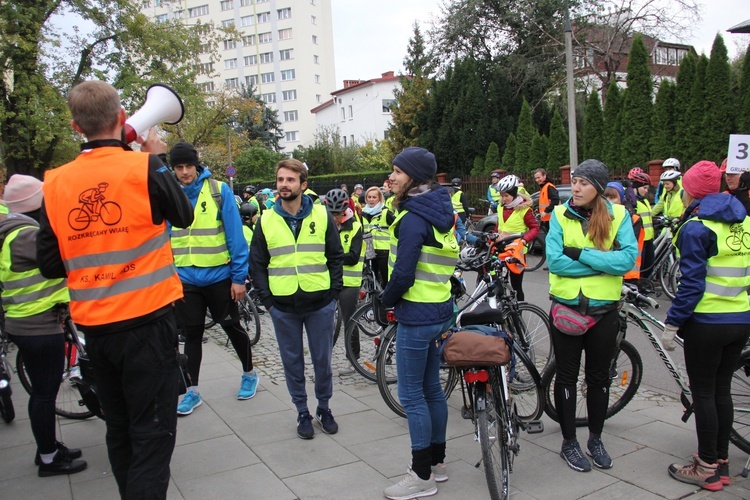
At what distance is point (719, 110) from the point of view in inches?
652

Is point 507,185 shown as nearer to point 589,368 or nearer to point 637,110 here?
point 589,368

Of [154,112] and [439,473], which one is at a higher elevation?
[154,112]

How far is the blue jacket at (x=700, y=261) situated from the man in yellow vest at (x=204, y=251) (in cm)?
318

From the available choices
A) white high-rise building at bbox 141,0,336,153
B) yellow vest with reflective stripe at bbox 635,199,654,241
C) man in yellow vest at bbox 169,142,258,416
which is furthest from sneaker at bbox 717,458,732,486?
white high-rise building at bbox 141,0,336,153

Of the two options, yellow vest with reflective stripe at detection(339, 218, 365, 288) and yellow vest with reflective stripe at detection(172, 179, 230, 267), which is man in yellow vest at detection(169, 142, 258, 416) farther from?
yellow vest with reflective stripe at detection(339, 218, 365, 288)

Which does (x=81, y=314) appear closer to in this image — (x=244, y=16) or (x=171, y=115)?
(x=171, y=115)

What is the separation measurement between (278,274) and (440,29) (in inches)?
1085

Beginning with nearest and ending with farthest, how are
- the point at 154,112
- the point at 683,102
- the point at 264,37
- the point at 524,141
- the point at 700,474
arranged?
the point at 154,112 → the point at 700,474 → the point at 683,102 → the point at 524,141 → the point at 264,37

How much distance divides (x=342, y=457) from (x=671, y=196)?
8139mm

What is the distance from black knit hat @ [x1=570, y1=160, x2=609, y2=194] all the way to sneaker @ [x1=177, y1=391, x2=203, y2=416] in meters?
3.65

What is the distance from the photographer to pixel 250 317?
26.7 ft

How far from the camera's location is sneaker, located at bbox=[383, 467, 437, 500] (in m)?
3.44

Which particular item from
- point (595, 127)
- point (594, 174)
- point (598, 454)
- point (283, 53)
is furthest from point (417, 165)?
point (283, 53)

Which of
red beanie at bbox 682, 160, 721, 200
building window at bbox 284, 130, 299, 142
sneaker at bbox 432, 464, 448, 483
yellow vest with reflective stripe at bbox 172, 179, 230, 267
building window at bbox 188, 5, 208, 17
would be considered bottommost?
sneaker at bbox 432, 464, 448, 483
